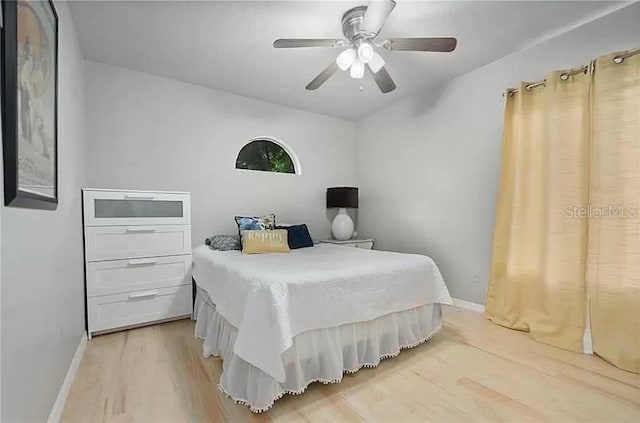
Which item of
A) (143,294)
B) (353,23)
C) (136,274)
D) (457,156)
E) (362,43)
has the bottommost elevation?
(143,294)

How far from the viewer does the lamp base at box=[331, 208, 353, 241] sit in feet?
12.8

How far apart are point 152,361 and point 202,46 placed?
2434 mm

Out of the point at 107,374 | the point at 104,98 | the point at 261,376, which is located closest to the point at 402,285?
the point at 261,376

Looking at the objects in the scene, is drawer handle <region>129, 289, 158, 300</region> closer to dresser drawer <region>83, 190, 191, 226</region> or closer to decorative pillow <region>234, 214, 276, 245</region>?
dresser drawer <region>83, 190, 191, 226</region>

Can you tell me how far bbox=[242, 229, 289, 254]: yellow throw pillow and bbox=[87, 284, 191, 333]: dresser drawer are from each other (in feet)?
2.32

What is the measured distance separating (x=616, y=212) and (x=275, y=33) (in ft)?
8.88

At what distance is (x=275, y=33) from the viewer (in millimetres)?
2287

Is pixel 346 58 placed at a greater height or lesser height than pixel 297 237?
greater

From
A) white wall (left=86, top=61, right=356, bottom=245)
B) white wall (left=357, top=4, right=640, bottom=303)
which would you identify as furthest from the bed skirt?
white wall (left=86, top=61, right=356, bottom=245)

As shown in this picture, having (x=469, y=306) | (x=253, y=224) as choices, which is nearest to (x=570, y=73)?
(x=469, y=306)

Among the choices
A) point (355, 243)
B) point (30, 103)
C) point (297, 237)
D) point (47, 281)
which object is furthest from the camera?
point (355, 243)

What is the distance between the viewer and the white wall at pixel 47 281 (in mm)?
947

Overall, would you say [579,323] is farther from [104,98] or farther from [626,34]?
[104,98]

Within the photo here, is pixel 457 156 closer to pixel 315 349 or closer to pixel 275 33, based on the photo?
pixel 275 33
